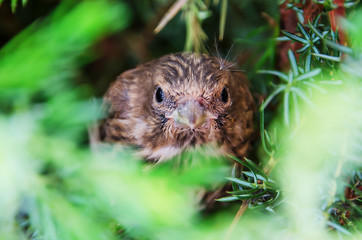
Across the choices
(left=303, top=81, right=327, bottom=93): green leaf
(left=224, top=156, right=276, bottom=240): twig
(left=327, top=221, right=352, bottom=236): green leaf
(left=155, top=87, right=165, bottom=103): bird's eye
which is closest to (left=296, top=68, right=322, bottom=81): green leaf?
(left=303, top=81, right=327, bottom=93): green leaf

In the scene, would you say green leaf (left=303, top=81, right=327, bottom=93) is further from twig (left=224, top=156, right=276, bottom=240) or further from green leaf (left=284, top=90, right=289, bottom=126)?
twig (left=224, top=156, right=276, bottom=240)

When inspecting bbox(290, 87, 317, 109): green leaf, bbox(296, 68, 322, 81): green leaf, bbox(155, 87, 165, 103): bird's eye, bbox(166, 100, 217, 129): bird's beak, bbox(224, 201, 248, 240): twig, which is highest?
bbox(296, 68, 322, 81): green leaf

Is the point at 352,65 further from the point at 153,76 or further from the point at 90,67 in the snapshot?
the point at 90,67

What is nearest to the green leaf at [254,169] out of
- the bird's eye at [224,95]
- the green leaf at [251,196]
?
the green leaf at [251,196]

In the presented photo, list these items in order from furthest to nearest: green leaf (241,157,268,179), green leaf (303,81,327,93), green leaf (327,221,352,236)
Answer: green leaf (241,157,268,179)
green leaf (303,81,327,93)
green leaf (327,221,352,236)

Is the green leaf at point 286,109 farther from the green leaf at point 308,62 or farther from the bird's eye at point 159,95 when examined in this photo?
the bird's eye at point 159,95

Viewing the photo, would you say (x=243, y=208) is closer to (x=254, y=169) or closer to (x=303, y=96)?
(x=254, y=169)

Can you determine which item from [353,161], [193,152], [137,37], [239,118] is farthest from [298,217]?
[137,37]

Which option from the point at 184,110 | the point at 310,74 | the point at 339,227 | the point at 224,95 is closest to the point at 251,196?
the point at 339,227
